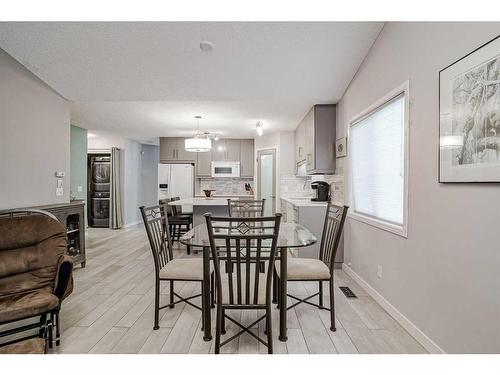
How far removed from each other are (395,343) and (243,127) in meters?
4.80

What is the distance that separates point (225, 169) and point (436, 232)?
18.6ft

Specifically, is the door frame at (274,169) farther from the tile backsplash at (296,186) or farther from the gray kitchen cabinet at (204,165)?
the gray kitchen cabinet at (204,165)

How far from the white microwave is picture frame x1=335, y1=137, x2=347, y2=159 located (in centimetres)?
341

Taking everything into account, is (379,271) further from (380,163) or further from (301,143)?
(301,143)

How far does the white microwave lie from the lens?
23.4 feet

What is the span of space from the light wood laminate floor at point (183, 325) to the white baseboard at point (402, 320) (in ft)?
0.13

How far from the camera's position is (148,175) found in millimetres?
8688

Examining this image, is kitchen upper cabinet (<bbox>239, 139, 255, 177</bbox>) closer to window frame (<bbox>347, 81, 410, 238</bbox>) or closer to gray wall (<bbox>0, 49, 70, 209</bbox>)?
gray wall (<bbox>0, 49, 70, 209</bbox>)

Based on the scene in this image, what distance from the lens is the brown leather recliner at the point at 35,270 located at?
1.81m

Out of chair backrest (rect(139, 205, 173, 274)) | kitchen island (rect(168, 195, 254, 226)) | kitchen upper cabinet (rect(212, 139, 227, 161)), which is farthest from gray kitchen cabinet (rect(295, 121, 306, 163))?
chair backrest (rect(139, 205, 173, 274))

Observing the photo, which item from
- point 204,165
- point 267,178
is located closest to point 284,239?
point 267,178

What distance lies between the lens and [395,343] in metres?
1.98

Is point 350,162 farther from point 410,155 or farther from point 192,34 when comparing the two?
point 192,34

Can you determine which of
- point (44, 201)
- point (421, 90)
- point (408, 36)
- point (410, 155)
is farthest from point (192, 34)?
point (44, 201)
